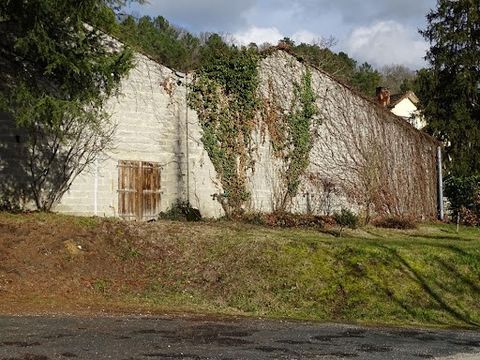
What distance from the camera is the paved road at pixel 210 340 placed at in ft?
25.4

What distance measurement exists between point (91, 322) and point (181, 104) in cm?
1203

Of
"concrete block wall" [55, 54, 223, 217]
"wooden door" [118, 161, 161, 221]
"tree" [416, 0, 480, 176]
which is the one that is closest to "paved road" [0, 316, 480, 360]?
"concrete block wall" [55, 54, 223, 217]

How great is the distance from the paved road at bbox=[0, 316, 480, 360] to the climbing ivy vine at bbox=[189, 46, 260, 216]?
35.5ft

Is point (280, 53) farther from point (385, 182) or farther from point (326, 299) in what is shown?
point (326, 299)

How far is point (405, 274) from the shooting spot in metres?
14.8

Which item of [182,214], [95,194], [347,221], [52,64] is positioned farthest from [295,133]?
[52,64]

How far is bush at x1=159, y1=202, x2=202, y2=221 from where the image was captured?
19.9m

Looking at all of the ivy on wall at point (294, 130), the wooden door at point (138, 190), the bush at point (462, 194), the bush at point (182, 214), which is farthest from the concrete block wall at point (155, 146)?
the bush at point (462, 194)

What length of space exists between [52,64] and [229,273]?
5.85 m

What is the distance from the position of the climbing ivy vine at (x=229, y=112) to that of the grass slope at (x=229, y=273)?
4.38 metres

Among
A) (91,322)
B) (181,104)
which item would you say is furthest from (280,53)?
(91,322)

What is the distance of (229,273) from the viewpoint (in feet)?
47.9

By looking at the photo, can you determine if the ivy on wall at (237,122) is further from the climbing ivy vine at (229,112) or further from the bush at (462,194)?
the bush at (462,194)

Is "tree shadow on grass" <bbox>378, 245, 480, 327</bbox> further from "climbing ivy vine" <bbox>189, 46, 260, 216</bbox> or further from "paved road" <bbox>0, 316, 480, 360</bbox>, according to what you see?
"climbing ivy vine" <bbox>189, 46, 260, 216</bbox>
